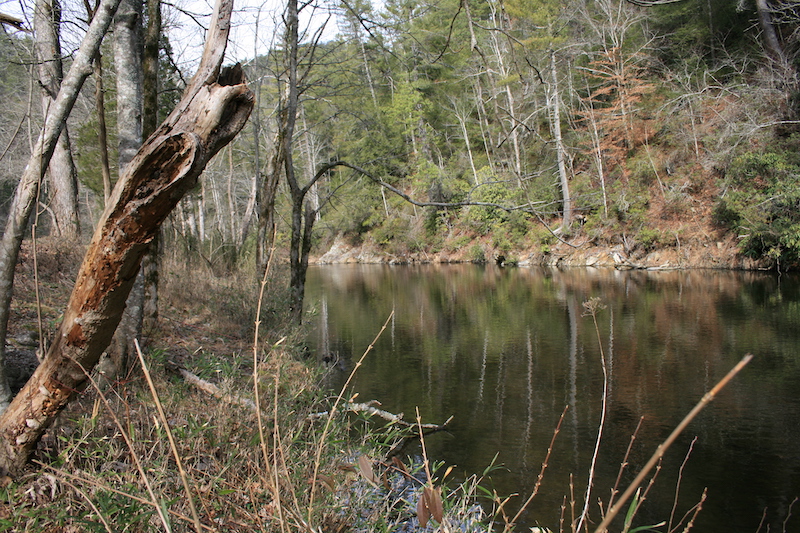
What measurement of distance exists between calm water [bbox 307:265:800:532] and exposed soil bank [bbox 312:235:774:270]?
3.91 metres

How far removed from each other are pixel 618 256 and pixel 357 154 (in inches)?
483

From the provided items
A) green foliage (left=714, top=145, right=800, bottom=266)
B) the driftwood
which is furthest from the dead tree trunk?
green foliage (left=714, top=145, right=800, bottom=266)

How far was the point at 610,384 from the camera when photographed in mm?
7359

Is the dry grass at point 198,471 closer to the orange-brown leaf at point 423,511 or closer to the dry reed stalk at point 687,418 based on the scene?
the orange-brown leaf at point 423,511

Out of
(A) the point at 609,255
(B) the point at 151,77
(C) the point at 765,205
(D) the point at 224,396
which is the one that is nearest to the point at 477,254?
(A) the point at 609,255

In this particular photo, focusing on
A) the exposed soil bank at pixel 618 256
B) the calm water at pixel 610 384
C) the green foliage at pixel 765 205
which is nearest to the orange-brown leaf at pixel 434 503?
the calm water at pixel 610 384

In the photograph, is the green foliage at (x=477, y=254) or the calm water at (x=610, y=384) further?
the green foliage at (x=477, y=254)

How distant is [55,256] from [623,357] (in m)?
8.82

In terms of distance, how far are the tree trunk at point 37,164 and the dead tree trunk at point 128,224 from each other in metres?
0.39

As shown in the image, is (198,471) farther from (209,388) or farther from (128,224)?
(209,388)

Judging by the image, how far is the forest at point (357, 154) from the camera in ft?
7.59

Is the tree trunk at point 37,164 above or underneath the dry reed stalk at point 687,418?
above

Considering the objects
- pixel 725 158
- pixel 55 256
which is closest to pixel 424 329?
pixel 55 256

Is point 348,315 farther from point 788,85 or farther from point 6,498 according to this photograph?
point 788,85
